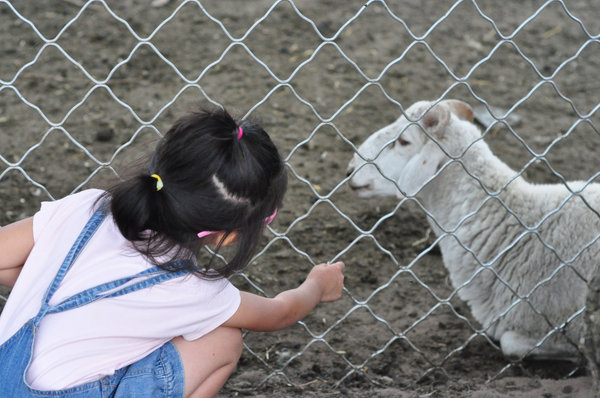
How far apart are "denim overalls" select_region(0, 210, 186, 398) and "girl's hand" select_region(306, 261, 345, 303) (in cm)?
48

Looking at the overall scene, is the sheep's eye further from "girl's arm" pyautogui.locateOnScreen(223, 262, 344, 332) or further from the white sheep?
"girl's arm" pyautogui.locateOnScreen(223, 262, 344, 332)

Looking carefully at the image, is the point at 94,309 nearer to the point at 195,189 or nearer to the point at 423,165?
the point at 195,189

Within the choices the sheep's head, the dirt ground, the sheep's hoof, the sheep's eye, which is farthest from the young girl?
the sheep's eye

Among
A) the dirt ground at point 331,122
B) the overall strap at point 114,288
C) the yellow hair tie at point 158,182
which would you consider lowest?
the dirt ground at point 331,122

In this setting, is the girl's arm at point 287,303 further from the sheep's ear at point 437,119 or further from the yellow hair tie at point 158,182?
the sheep's ear at point 437,119

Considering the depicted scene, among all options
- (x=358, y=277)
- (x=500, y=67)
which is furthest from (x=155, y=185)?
(x=500, y=67)

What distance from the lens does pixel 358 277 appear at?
331 cm

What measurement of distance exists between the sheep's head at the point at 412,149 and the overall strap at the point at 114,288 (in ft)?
4.71

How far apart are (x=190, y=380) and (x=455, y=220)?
1.68m

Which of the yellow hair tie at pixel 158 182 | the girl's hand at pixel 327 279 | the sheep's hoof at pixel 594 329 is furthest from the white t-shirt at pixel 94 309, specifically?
the sheep's hoof at pixel 594 329

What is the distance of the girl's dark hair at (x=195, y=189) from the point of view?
171cm

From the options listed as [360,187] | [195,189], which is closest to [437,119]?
[360,187]

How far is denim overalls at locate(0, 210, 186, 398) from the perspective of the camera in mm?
1745

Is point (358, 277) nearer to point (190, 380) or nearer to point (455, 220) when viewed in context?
point (455, 220)
